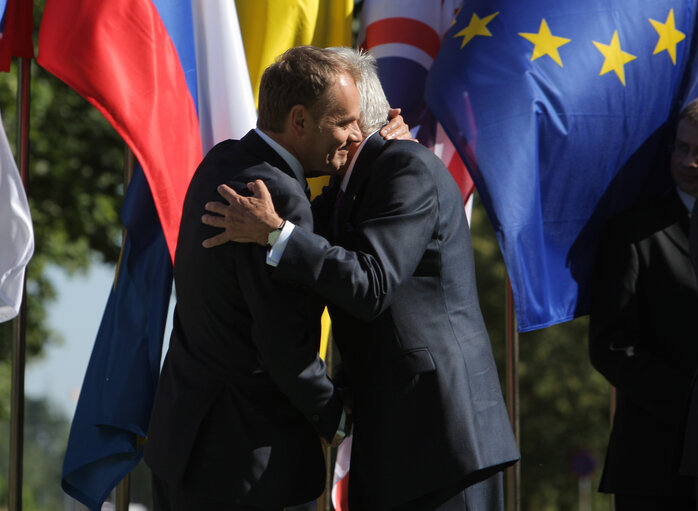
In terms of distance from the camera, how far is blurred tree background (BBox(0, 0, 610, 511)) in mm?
11594

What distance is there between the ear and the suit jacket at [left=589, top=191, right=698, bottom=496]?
1.42 metres

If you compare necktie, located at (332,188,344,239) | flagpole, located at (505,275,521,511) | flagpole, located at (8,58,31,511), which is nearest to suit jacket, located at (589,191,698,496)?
flagpole, located at (505,275,521,511)

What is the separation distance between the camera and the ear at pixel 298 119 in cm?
288

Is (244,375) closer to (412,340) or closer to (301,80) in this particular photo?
(412,340)

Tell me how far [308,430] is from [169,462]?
386 mm

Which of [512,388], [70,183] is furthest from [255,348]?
[70,183]

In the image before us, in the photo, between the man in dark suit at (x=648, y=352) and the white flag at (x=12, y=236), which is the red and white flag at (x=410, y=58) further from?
the white flag at (x=12, y=236)

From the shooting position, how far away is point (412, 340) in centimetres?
287

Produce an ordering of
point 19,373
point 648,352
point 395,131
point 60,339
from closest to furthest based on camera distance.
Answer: point 395,131 < point 648,352 < point 19,373 < point 60,339

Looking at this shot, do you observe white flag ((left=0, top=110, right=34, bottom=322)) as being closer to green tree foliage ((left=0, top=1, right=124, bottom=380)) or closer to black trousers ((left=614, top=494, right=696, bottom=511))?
black trousers ((left=614, top=494, right=696, bottom=511))

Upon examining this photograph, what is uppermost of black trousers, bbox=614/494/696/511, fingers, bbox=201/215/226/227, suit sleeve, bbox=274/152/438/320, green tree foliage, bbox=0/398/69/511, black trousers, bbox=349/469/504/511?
fingers, bbox=201/215/226/227

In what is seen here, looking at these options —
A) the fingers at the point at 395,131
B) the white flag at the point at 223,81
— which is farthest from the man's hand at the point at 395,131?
the white flag at the point at 223,81

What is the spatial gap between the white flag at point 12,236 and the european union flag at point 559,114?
5.06 ft

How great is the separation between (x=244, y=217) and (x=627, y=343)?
1.60 meters
